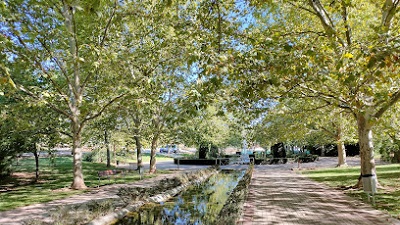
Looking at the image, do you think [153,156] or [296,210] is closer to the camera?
[296,210]

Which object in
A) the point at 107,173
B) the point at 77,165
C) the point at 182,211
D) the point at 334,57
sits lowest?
the point at 182,211

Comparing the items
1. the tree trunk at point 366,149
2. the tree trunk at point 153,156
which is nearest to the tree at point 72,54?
the tree trunk at point 153,156

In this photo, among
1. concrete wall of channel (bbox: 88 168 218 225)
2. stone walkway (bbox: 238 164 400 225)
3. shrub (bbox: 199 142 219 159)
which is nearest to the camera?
stone walkway (bbox: 238 164 400 225)

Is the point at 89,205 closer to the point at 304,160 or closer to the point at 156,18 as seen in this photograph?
the point at 156,18

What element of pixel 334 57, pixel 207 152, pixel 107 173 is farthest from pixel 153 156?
pixel 334 57

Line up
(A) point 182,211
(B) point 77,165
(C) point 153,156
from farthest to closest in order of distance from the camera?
1. (C) point 153,156
2. (B) point 77,165
3. (A) point 182,211

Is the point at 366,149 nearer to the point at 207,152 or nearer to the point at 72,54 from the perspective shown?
the point at 72,54

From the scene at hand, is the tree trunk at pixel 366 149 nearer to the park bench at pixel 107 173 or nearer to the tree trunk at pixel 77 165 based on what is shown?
the tree trunk at pixel 77 165

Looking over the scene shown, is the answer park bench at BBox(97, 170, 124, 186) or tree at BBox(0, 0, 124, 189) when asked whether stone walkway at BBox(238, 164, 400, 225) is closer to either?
tree at BBox(0, 0, 124, 189)

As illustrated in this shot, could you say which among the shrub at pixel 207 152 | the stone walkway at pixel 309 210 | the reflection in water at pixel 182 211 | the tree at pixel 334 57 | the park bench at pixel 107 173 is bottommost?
the reflection in water at pixel 182 211

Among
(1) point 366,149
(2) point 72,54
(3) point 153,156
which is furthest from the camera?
(3) point 153,156

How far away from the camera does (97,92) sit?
57.5ft

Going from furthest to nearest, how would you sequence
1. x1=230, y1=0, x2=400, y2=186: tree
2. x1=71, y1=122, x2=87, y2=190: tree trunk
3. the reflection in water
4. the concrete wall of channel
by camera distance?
x1=71, y1=122, x2=87, y2=190: tree trunk, the reflection in water, the concrete wall of channel, x1=230, y1=0, x2=400, y2=186: tree

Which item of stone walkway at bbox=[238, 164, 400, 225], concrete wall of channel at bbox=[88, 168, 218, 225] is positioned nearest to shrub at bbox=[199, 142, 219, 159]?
concrete wall of channel at bbox=[88, 168, 218, 225]
